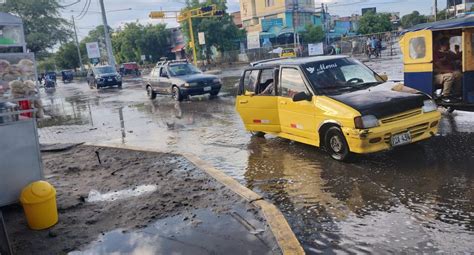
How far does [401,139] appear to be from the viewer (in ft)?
20.7

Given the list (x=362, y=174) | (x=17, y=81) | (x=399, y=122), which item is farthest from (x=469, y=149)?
(x=17, y=81)

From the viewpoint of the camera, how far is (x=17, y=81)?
530 cm

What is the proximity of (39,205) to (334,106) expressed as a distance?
4343 millimetres

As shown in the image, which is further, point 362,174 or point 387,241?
point 362,174

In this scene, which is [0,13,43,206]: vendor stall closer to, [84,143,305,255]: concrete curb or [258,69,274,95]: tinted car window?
[84,143,305,255]: concrete curb

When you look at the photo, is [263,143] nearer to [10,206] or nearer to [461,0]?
[10,206]

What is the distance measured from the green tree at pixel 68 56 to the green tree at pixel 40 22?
2079 cm

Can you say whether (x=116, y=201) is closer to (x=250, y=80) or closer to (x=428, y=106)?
(x=250, y=80)

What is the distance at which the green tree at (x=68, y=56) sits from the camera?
77.0 m

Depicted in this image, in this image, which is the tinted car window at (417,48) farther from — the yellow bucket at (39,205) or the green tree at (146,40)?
the green tree at (146,40)

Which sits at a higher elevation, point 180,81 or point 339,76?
point 339,76

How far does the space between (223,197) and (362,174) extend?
6.85ft

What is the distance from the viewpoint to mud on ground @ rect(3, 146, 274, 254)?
475 cm

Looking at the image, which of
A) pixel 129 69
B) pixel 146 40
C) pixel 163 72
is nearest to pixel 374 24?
pixel 146 40
